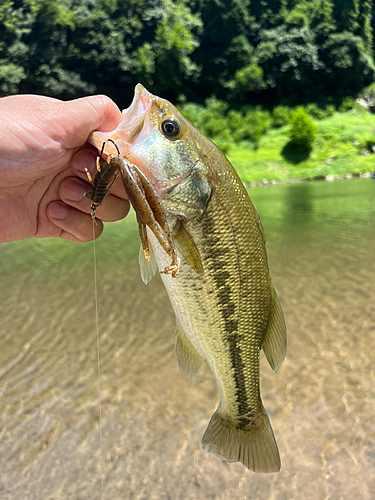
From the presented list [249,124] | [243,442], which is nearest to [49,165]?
[243,442]

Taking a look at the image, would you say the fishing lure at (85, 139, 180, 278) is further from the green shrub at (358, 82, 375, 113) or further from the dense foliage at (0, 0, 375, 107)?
the dense foliage at (0, 0, 375, 107)

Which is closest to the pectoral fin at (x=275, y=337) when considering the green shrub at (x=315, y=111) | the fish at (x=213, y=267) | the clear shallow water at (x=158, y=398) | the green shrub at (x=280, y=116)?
the fish at (x=213, y=267)

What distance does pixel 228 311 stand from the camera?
1.69 meters

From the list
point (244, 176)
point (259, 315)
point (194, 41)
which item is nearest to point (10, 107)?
point (259, 315)

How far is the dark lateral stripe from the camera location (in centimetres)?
158

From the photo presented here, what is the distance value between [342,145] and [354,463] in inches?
1304

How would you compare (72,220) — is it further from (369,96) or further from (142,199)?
(369,96)

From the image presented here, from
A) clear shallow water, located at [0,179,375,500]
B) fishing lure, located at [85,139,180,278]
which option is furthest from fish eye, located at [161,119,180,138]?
clear shallow water, located at [0,179,375,500]

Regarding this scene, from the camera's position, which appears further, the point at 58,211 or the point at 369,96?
the point at 369,96

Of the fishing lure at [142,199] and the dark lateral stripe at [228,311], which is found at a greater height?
the fishing lure at [142,199]

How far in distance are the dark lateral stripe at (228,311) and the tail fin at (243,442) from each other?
0.24 ft

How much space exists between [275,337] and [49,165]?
164 centimetres

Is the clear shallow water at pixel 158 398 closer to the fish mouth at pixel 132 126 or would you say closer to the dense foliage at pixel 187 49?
the fish mouth at pixel 132 126

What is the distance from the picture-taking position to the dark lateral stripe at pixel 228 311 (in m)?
1.58
